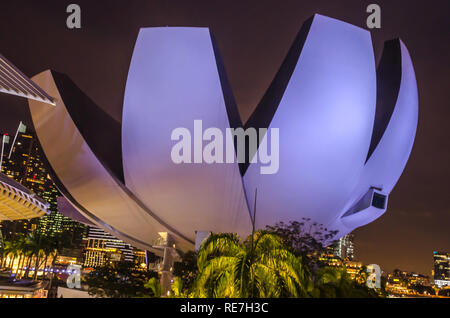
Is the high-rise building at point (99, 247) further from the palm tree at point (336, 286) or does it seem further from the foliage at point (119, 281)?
the palm tree at point (336, 286)

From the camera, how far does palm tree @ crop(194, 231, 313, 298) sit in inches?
316

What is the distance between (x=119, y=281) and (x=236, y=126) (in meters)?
11.4

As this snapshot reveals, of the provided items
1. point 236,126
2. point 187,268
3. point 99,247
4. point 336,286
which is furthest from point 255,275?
point 99,247

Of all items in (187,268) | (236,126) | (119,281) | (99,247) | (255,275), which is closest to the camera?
(255,275)

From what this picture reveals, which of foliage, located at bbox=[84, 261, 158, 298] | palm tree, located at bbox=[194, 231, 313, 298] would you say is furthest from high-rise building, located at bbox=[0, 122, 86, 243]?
palm tree, located at bbox=[194, 231, 313, 298]

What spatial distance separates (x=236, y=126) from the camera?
17344 millimetres

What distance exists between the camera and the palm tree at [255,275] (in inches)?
316

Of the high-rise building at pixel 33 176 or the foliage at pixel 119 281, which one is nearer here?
the foliage at pixel 119 281

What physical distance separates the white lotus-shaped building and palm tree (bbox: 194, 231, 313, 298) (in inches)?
357

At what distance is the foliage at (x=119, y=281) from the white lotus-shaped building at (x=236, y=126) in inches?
117

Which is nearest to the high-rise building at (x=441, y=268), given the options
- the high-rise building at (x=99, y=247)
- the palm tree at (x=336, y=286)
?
the high-rise building at (x=99, y=247)

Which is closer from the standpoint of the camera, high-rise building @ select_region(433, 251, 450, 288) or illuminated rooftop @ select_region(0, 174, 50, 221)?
illuminated rooftop @ select_region(0, 174, 50, 221)

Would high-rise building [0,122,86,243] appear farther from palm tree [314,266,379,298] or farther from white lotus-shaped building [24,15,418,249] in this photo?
palm tree [314,266,379,298]

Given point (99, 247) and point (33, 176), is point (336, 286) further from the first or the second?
point (99, 247)
